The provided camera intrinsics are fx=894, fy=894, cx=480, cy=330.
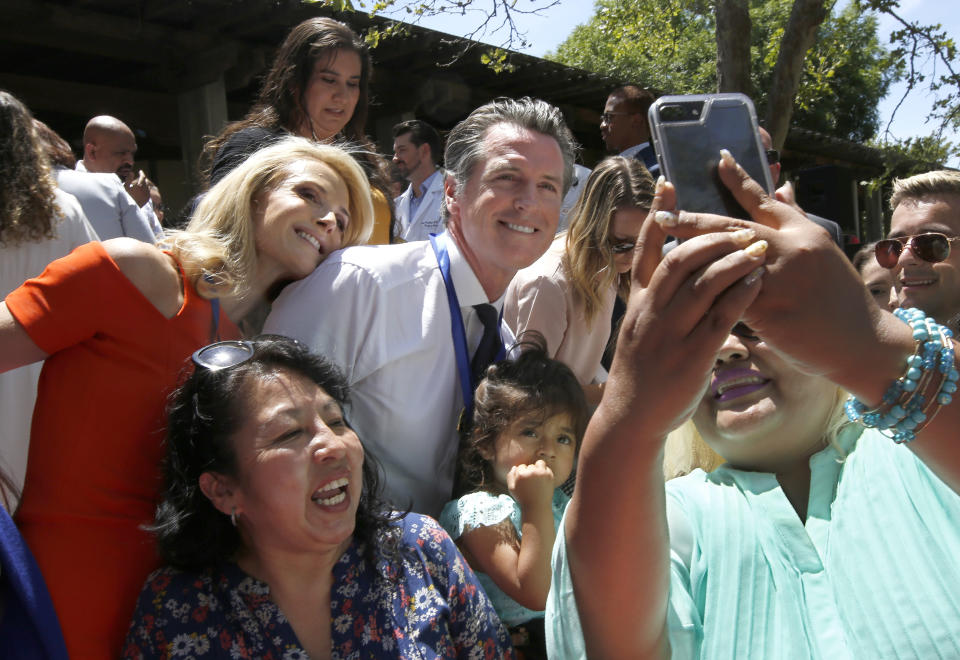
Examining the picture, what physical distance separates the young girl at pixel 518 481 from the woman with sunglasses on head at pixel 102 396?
0.79 meters

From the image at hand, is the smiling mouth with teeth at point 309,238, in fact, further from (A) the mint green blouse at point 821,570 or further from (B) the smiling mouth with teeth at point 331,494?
(A) the mint green blouse at point 821,570

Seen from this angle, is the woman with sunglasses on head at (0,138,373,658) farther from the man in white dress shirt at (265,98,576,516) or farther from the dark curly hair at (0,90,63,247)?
the dark curly hair at (0,90,63,247)

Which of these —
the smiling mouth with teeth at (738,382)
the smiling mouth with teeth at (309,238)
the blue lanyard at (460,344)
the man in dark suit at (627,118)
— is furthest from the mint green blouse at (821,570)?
the man in dark suit at (627,118)

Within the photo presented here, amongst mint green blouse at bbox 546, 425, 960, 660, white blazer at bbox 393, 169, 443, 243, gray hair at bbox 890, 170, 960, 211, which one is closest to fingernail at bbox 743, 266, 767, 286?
mint green blouse at bbox 546, 425, 960, 660

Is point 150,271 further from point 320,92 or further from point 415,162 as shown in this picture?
point 415,162

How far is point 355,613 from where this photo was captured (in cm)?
193

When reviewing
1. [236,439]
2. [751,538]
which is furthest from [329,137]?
[751,538]

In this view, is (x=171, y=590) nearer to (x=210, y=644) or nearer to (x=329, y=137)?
(x=210, y=644)

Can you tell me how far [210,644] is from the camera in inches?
71.2

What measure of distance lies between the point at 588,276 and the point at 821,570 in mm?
1986

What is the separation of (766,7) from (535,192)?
27.5 meters

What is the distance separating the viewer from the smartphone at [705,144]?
114 centimetres

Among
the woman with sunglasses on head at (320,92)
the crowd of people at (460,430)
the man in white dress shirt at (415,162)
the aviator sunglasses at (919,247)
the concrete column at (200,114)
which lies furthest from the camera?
the concrete column at (200,114)

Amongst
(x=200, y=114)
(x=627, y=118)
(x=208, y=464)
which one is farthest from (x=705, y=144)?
(x=200, y=114)
